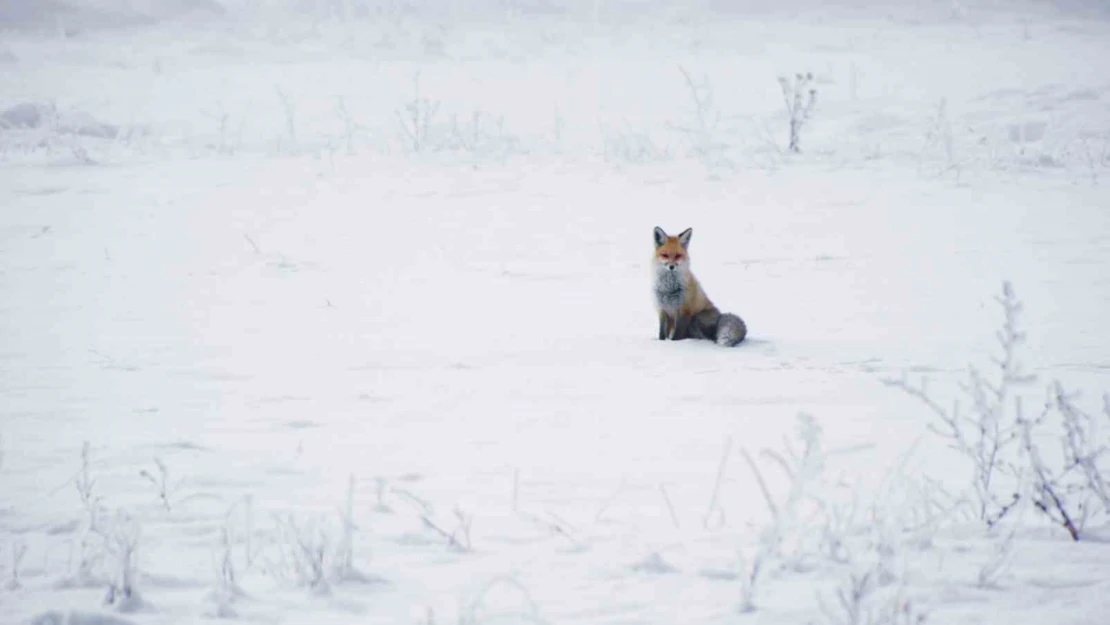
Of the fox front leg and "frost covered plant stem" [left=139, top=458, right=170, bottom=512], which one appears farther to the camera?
the fox front leg

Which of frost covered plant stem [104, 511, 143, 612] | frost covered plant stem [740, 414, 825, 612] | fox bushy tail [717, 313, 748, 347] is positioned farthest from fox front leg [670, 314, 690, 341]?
frost covered plant stem [104, 511, 143, 612]

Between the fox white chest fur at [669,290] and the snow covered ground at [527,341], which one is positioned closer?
the snow covered ground at [527,341]

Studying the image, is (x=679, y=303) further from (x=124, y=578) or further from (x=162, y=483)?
(x=124, y=578)

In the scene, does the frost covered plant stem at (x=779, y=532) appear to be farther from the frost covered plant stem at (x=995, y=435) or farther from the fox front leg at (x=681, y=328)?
the fox front leg at (x=681, y=328)

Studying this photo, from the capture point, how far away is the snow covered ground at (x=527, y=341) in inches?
132

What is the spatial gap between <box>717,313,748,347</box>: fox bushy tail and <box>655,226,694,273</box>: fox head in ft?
2.00

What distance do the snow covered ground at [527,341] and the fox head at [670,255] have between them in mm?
581

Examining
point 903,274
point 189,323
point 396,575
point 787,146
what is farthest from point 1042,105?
point 396,575

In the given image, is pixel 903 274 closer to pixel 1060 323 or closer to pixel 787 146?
pixel 1060 323

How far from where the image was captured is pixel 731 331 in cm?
709

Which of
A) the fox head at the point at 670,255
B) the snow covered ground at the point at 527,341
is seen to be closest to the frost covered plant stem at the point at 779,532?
the snow covered ground at the point at 527,341

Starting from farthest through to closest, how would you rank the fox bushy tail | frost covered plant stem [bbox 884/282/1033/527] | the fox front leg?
the fox front leg < the fox bushy tail < frost covered plant stem [bbox 884/282/1033/527]

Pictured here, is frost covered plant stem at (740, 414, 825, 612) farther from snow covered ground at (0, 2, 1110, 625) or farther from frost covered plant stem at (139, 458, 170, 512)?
frost covered plant stem at (139, 458, 170, 512)

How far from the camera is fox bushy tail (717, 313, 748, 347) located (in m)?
7.09
